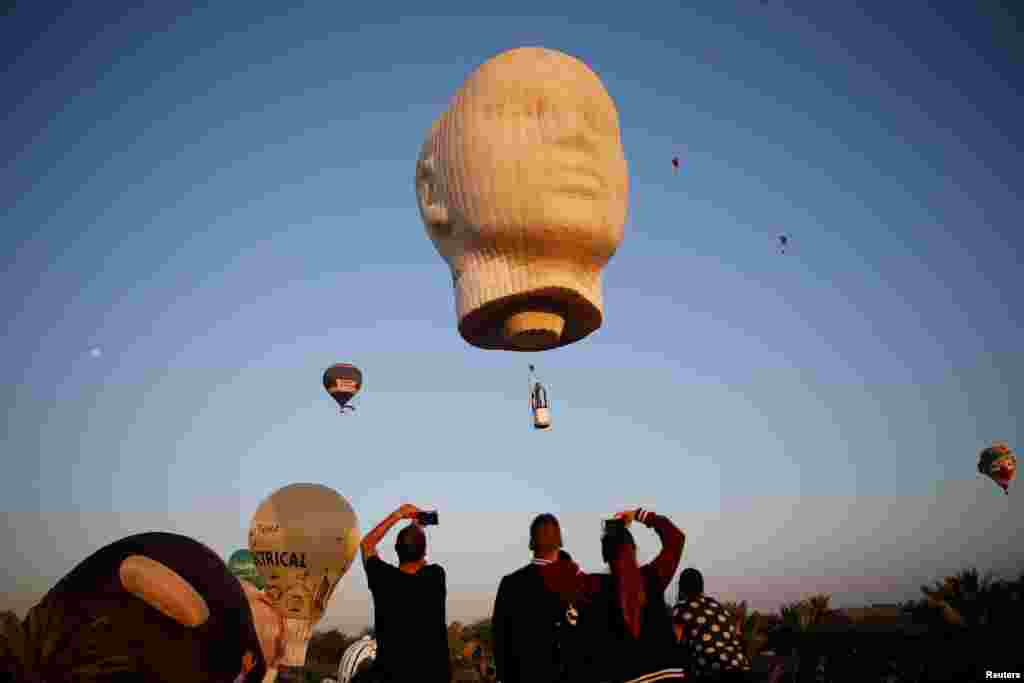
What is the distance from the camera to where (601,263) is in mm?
13766

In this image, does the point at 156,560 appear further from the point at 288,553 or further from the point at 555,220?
the point at 288,553

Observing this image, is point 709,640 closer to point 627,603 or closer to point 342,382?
point 627,603

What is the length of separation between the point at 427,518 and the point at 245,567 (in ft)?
52.1

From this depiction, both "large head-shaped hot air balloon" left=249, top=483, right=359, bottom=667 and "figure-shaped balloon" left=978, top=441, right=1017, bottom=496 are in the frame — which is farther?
"figure-shaped balloon" left=978, top=441, right=1017, bottom=496

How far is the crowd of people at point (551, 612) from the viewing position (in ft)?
12.3

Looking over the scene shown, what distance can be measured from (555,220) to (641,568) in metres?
9.15

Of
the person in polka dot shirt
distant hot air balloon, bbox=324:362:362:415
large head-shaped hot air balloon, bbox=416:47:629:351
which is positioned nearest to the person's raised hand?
the person in polka dot shirt

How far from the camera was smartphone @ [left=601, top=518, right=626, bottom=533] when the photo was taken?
391 cm

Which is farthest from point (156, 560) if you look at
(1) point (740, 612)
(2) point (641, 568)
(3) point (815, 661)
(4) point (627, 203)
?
(1) point (740, 612)

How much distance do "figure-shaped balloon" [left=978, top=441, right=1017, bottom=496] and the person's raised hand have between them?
3441 centimetres

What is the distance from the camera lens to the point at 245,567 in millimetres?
18438

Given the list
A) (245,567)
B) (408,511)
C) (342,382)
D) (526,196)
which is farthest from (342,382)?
(408,511)

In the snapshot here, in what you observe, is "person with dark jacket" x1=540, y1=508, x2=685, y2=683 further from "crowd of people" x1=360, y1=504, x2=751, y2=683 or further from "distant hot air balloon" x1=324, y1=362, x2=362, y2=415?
"distant hot air balloon" x1=324, y1=362, x2=362, y2=415

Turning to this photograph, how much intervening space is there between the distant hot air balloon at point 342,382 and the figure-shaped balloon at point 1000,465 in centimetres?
2669
